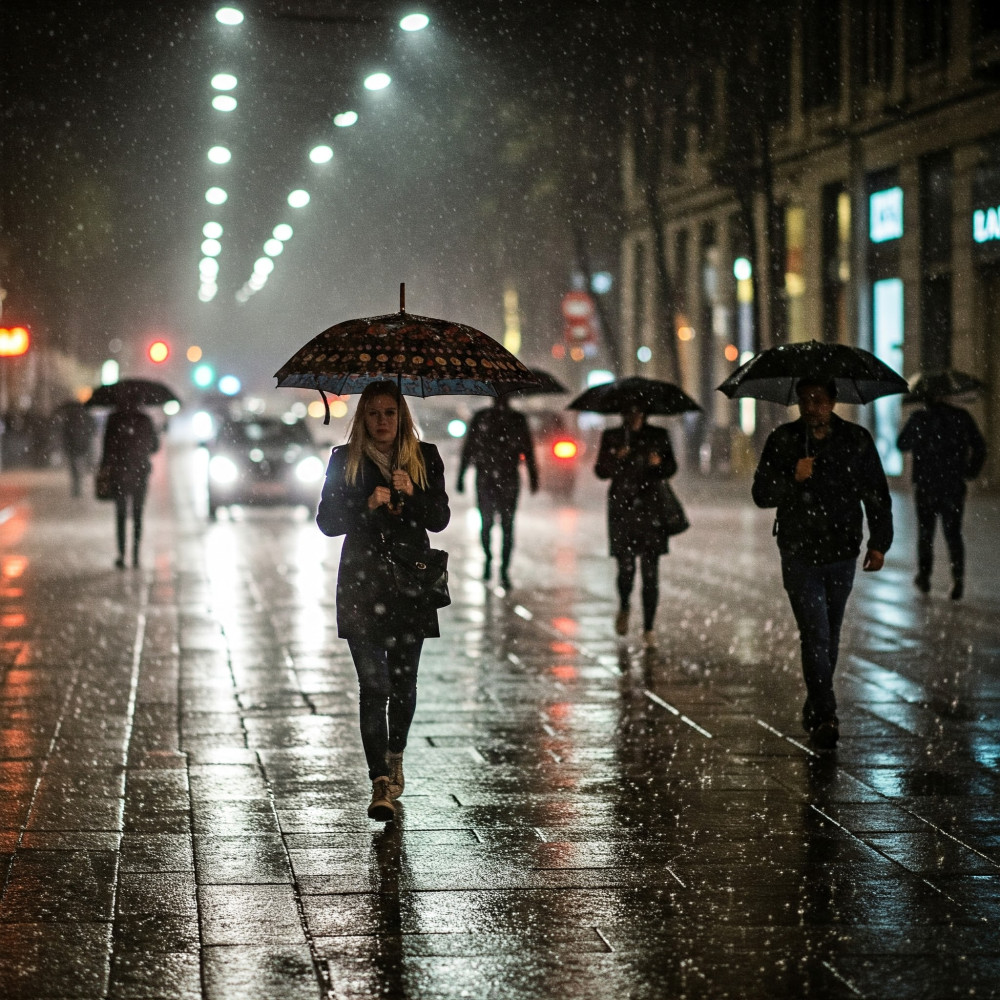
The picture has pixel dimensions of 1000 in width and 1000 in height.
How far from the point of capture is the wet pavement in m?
4.87

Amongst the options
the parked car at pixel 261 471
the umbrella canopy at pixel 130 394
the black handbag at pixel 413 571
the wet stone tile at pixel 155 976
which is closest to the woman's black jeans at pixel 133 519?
the umbrella canopy at pixel 130 394

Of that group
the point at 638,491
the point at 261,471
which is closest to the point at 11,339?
the point at 261,471

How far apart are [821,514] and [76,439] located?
84.3 feet

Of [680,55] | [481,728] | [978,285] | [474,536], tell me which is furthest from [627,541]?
[680,55]

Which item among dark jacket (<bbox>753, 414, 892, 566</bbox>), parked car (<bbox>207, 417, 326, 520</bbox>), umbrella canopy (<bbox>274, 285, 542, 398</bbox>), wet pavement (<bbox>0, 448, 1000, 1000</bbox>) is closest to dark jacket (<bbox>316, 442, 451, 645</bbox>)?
umbrella canopy (<bbox>274, 285, 542, 398</bbox>)

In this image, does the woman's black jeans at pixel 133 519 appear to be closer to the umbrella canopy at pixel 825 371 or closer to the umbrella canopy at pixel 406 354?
the umbrella canopy at pixel 825 371

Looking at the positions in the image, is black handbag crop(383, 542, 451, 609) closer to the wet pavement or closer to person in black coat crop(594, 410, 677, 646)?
the wet pavement

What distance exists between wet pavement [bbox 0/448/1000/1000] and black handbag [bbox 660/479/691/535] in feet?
2.63

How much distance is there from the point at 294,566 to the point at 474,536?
4.47 meters

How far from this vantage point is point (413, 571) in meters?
6.70

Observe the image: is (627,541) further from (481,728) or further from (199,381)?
(199,381)

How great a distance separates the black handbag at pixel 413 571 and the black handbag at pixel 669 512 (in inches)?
198

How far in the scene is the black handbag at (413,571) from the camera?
668 centimetres

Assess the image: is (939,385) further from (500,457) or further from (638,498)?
(638,498)
